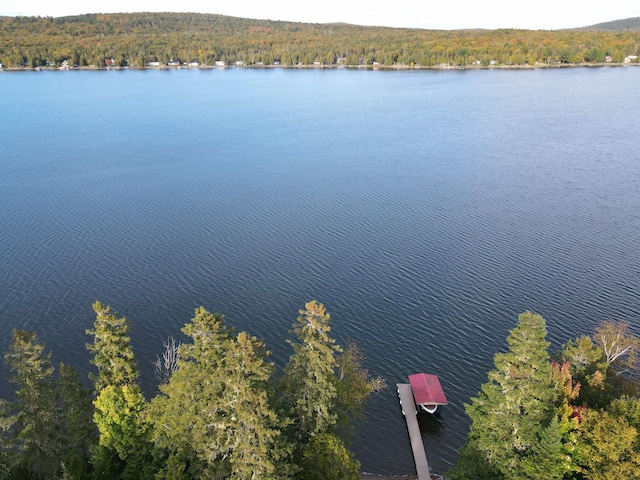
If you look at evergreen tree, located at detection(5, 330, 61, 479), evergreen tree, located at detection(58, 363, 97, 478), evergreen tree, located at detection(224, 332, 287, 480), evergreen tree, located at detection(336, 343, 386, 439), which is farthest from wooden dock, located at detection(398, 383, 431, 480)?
evergreen tree, located at detection(5, 330, 61, 479)

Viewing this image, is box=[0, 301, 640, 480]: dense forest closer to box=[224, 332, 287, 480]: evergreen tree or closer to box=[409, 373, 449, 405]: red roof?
box=[224, 332, 287, 480]: evergreen tree

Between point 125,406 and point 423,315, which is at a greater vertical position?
point 125,406

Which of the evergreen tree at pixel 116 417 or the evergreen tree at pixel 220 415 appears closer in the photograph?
the evergreen tree at pixel 220 415

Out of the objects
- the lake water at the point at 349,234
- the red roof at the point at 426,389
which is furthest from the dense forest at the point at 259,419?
the lake water at the point at 349,234

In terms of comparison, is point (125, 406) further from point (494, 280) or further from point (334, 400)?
point (494, 280)

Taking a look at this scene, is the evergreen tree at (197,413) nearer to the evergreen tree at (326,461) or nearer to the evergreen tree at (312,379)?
the evergreen tree at (312,379)

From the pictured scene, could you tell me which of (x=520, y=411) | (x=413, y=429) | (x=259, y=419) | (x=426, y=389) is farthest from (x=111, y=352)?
(x=426, y=389)

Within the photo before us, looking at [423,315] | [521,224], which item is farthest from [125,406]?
[521,224]
